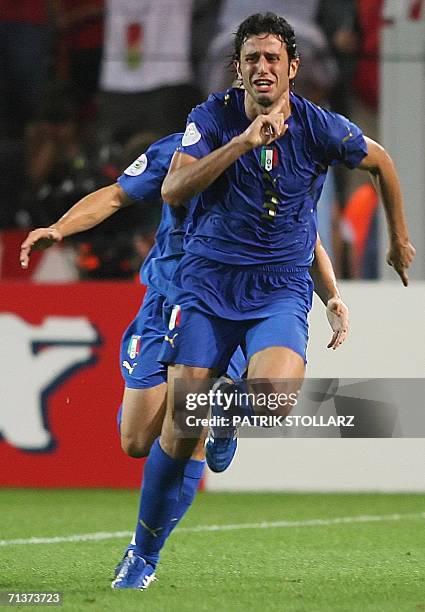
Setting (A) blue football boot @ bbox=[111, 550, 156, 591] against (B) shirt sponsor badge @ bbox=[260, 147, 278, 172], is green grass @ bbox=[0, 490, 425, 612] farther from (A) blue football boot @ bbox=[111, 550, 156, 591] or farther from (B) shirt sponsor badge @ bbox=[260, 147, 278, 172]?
(B) shirt sponsor badge @ bbox=[260, 147, 278, 172]

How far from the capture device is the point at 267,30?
16.1 feet

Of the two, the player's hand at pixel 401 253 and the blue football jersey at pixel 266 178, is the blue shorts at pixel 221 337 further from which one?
the player's hand at pixel 401 253

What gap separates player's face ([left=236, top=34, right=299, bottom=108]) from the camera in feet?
15.9

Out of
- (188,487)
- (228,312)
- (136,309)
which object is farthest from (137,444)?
(136,309)

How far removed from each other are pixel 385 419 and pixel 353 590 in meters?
2.96

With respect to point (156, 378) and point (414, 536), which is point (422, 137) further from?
point (156, 378)

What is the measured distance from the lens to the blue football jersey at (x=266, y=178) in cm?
502

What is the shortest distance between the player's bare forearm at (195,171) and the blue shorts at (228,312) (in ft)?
1.22

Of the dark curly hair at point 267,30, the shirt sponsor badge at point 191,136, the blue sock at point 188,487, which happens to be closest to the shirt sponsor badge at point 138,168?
the shirt sponsor badge at point 191,136

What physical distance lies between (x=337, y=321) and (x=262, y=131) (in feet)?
3.16

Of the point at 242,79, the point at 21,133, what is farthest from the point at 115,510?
the point at 21,133

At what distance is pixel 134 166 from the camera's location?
561 cm

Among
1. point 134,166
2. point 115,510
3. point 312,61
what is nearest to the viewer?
point 134,166
